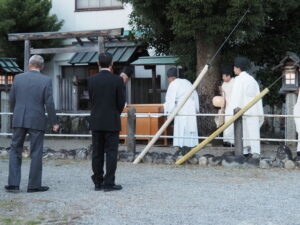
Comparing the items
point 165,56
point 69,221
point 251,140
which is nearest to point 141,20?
point 165,56

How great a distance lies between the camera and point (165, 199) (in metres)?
7.02

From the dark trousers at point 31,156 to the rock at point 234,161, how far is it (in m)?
3.40

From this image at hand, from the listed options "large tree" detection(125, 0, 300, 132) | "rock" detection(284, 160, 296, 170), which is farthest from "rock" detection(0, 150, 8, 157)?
"rock" detection(284, 160, 296, 170)

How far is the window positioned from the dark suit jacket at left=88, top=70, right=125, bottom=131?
10091 mm

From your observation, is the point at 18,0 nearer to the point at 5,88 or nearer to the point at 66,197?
the point at 5,88

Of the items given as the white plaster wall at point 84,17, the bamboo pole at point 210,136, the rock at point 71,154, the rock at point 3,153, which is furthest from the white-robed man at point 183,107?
the white plaster wall at point 84,17

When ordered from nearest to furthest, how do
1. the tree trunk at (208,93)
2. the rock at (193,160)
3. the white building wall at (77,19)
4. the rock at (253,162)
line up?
the rock at (253,162)
the rock at (193,160)
the tree trunk at (208,93)
the white building wall at (77,19)

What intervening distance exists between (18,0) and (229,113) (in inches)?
301

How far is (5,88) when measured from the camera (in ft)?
51.8

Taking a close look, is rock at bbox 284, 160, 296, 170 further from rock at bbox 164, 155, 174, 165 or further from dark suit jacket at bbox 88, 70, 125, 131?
dark suit jacket at bbox 88, 70, 125, 131

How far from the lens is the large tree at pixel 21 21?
53.2ft

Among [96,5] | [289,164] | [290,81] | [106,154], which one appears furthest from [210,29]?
[96,5]

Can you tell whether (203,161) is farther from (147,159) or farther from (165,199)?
(165,199)

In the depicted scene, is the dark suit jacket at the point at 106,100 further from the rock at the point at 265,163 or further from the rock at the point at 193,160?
the rock at the point at 265,163
